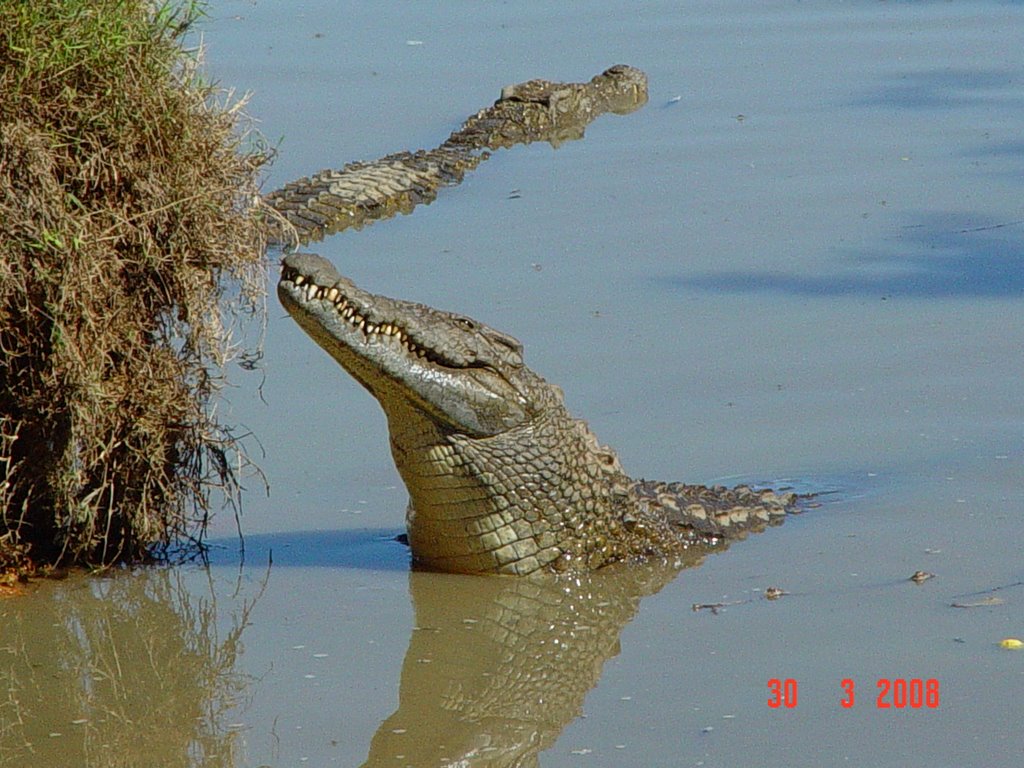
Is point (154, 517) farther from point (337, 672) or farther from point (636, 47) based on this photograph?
point (636, 47)

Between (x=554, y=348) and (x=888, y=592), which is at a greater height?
(x=554, y=348)

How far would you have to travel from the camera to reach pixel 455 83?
1653 centimetres

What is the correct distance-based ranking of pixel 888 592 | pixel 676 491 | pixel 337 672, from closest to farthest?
pixel 337 672 < pixel 888 592 < pixel 676 491

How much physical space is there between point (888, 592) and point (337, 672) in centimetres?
190

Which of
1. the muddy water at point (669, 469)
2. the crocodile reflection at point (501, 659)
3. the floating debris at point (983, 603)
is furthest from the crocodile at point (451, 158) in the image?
the floating debris at point (983, 603)

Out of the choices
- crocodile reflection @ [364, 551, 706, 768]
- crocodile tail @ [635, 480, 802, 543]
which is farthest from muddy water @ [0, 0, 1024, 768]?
crocodile tail @ [635, 480, 802, 543]

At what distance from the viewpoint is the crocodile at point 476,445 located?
6102 mm

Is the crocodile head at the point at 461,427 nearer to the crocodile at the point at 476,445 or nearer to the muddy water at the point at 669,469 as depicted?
the crocodile at the point at 476,445

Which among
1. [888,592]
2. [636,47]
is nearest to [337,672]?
[888,592]
